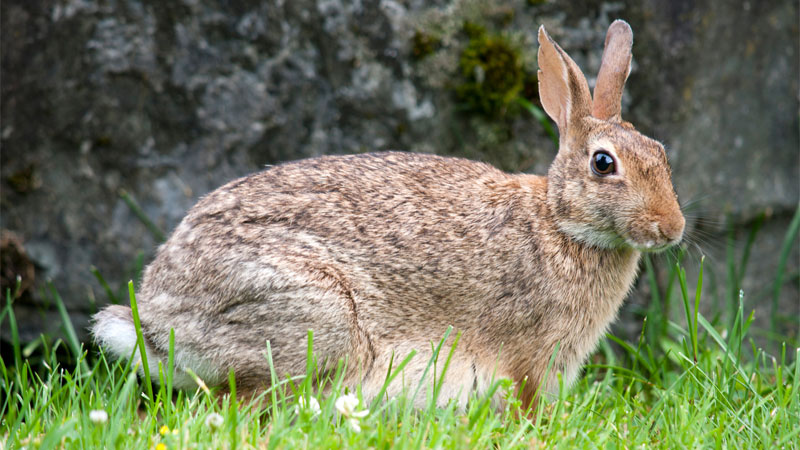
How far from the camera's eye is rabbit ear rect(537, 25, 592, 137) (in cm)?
466

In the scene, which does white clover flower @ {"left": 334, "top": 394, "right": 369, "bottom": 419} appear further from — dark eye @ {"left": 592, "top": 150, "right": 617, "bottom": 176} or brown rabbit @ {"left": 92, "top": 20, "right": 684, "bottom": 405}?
dark eye @ {"left": 592, "top": 150, "right": 617, "bottom": 176}

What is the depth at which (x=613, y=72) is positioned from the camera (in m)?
4.93

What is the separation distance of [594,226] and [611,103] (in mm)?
890

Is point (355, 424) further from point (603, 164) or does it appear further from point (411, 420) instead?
point (603, 164)

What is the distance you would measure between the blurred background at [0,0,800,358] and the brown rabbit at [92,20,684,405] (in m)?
1.07

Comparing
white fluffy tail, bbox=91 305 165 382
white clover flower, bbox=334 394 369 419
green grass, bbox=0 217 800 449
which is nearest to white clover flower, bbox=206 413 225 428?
green grass, bbox=0 217 800 449

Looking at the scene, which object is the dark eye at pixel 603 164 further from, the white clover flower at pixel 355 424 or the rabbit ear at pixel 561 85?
the white clover flower at pixel 355 424

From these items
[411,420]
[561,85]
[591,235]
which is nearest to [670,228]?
[591,235]

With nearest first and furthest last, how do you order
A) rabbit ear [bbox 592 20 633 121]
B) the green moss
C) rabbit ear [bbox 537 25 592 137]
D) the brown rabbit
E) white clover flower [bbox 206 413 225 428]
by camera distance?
white clover flower [bbox 206 413 225 428] < the brown rabbit < rabbit ear [bbox 537 25 592 137] < rabbit ear [bbox 592 20 633 121] < the green moss

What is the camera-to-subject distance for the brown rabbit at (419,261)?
424cm

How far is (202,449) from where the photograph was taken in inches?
124

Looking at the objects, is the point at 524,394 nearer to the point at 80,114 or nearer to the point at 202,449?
the point at 202,449

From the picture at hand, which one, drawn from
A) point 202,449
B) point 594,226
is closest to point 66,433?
point 202,449

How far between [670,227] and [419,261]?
138 centimetres
